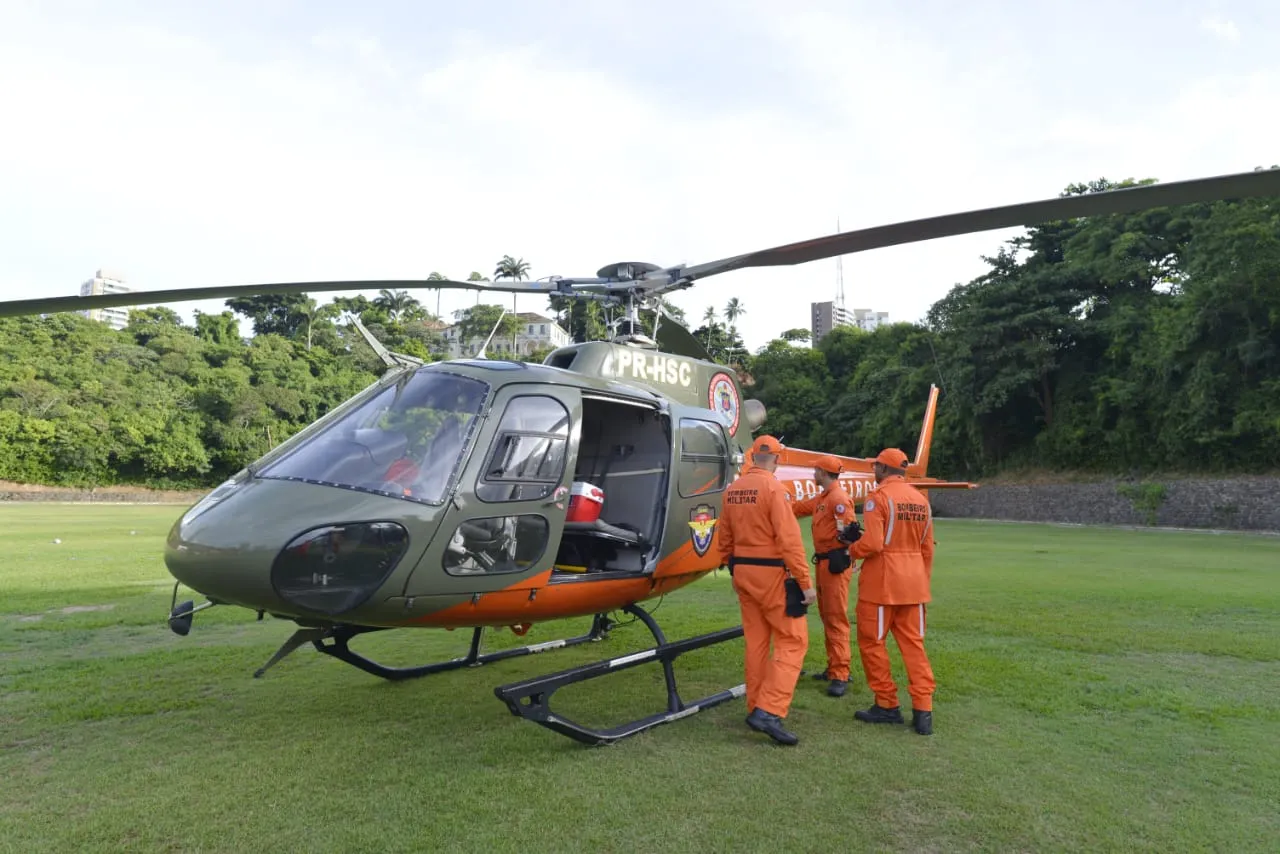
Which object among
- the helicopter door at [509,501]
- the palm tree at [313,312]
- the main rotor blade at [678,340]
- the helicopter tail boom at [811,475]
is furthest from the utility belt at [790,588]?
the palm tree at [313,312]

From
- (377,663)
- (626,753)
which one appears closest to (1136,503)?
(377,663)

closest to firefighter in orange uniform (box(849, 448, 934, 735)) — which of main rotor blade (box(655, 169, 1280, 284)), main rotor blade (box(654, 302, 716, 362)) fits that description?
main rotor blade (box(655, 169, 1280, 284))

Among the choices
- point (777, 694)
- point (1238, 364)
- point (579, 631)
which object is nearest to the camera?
point (777, 694)

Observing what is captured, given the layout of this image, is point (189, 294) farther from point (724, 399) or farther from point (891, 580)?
point (891, 580)

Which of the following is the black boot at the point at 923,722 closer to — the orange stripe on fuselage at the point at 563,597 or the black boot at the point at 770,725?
the black boot at the point at 770,725

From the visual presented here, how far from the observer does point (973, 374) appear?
40250 millimetres

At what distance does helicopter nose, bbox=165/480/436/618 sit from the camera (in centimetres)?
363

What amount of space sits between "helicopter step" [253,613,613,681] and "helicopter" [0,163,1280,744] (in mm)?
25

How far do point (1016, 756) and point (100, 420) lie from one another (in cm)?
5992

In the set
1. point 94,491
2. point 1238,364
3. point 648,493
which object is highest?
point 1238,364

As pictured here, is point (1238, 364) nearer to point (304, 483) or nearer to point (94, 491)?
point (304, 483)

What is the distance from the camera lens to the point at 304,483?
153 inches

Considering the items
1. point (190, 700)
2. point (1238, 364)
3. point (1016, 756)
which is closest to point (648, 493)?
point (1016, 756)

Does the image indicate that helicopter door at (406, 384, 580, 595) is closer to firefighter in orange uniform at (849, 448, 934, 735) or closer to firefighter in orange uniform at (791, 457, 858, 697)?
firefighter in orange uniform at (849, 448, 934, 735)
